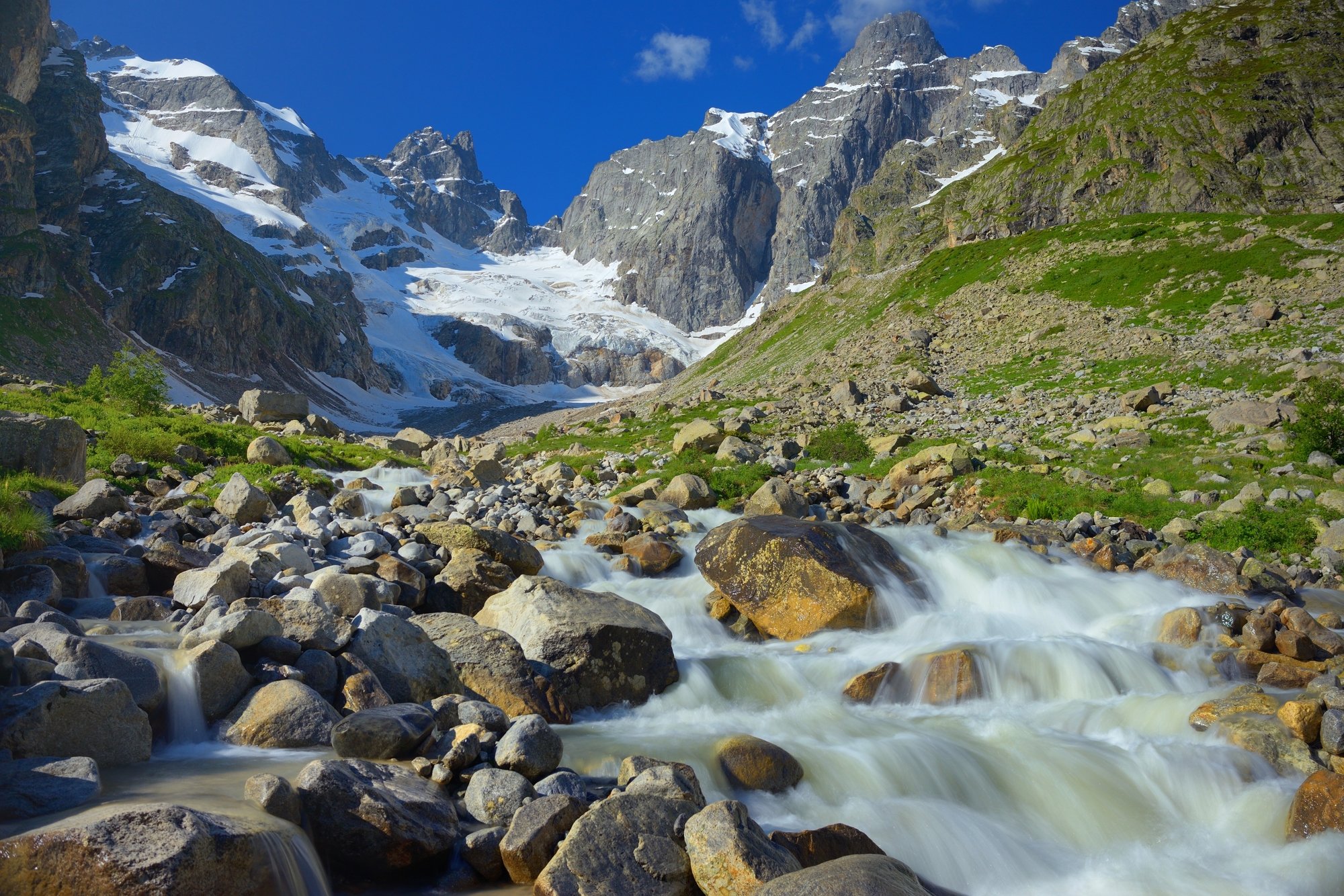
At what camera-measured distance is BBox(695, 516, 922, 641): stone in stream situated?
13.7 meters

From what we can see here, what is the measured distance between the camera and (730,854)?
591 centimetres

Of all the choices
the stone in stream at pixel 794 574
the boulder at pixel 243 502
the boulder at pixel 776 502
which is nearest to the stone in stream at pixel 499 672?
the stone in stream at pixel 794 574

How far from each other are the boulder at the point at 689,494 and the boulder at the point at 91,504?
527 inches

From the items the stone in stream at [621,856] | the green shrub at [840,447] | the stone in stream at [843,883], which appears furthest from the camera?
the green shrub at [840,447]

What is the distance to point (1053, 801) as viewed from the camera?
897cm

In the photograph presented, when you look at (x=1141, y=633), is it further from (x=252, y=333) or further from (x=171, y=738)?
(x=252, y=333)

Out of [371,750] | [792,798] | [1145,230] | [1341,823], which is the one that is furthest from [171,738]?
[1145,230]

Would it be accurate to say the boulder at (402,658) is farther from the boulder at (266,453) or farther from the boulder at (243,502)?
the boulder at (266,453)

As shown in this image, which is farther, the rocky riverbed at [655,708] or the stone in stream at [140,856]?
the rocky riverbed at [655,708]

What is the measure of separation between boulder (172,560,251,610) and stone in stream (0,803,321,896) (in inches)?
258

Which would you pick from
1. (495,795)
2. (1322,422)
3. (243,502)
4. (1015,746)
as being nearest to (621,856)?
(495,795)

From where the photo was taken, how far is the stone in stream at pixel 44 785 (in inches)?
201

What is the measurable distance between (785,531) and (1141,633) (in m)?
6.69

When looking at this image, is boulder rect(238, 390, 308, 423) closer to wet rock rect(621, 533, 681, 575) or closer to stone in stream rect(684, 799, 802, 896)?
wet rock rect(621, 533, 681, 575)
